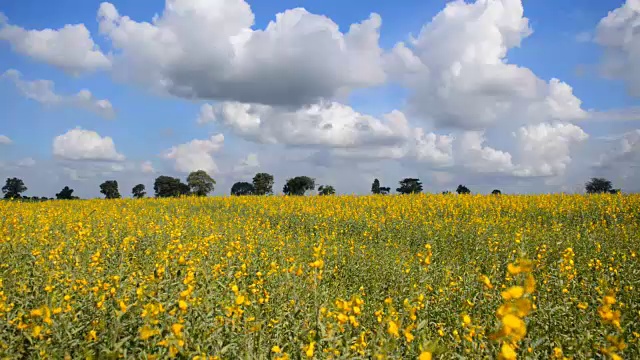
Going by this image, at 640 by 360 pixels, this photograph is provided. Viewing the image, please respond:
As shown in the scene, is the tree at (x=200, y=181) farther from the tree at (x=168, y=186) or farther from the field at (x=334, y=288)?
the field at (x=334, y=288)

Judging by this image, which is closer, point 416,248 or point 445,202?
point 416,248

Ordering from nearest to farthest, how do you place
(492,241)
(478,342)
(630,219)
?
(478,342) → (492,241) → (630,219)

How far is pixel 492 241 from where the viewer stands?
10938 millimetres

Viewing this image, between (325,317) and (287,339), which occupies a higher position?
(325,317)

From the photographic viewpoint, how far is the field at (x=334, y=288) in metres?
3.53

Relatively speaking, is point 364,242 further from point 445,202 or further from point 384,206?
point 445,202

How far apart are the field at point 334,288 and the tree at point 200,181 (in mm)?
57428

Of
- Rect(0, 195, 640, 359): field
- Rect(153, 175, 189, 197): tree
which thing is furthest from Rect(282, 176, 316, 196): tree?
Rect(0, 195, 640, 359): field

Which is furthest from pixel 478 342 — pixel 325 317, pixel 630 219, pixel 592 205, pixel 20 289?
pixel 592 205

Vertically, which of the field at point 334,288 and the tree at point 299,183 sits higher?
the tree at point 299,183

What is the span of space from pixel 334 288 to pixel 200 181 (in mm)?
69088

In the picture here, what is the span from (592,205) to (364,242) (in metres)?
10.7

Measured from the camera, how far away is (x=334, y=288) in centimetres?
714

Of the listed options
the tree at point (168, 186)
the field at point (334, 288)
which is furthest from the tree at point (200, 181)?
the field at point (334, 288)
